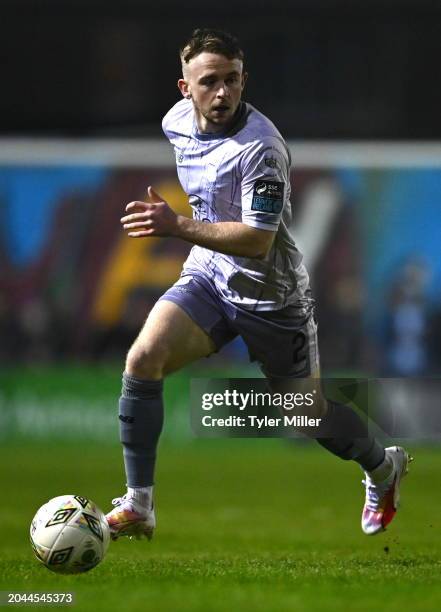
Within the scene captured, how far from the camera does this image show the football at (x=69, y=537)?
5777mm

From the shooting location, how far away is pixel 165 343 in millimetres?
6039

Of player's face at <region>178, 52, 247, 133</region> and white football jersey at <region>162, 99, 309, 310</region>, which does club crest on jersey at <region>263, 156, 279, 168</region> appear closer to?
white football jersey at <region>162, 99, 309, 310</region>

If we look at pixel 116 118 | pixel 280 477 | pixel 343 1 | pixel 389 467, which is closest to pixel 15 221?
pixel 116 118

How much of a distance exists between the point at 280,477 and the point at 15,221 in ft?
20.7

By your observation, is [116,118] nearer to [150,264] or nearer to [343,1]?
[150,264]

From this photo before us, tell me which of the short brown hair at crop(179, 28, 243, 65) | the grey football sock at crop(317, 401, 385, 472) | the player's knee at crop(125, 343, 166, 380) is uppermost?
the short brown hair at crop(179, 28, 243, 65)

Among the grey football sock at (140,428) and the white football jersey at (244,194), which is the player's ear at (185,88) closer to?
the white football jersey at (244,194)

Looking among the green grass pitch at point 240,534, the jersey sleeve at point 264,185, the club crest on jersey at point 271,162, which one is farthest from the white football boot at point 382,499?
the club crest on jersey at point 271,162

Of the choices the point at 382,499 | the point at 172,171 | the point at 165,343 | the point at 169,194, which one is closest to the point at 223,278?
the point at 165,343

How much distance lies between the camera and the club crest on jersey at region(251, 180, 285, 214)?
586 cm

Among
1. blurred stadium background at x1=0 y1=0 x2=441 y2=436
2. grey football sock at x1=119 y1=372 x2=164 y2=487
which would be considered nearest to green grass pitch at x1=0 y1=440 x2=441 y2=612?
grey football sock at x1=119 y1=372 x2=164 y2=487

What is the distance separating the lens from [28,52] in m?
16.5

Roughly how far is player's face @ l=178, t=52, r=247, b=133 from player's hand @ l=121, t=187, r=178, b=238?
0.55m

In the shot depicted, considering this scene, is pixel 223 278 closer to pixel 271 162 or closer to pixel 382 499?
pixel 271 162
